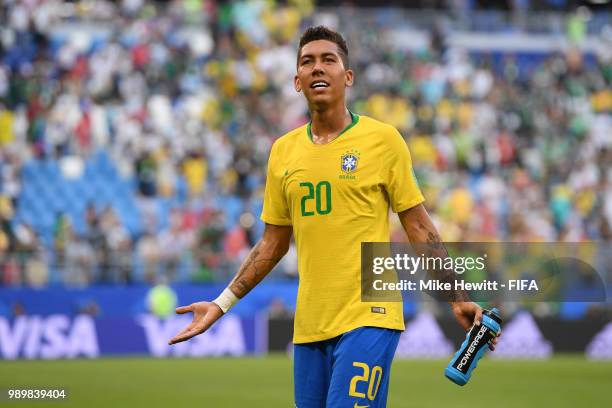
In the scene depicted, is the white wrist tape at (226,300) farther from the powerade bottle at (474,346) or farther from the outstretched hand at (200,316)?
the powerade bottle at (474,346)

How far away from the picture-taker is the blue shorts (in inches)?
224

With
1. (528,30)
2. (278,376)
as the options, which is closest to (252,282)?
(278,376)

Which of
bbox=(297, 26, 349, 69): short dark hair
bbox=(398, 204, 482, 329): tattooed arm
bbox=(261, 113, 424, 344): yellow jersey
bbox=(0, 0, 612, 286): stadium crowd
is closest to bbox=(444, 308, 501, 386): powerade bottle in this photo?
bbox=(398, 204, 482, 329): tattooed arm

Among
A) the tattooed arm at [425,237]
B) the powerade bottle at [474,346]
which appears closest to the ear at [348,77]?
the tattooed arm at [425,237]

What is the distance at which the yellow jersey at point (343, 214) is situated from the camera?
5.88 m

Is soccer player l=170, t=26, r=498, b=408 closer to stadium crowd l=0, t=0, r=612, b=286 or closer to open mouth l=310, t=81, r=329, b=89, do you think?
open mouth l=310, t=81, r=329, b=89

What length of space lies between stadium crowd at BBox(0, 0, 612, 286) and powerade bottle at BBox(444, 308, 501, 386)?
16.6 m

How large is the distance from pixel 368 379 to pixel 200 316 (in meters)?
1.02

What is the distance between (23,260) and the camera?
842 inches

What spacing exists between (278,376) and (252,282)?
11.5 m

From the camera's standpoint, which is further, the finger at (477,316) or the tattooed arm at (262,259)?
the tattooed arm at (262,259)

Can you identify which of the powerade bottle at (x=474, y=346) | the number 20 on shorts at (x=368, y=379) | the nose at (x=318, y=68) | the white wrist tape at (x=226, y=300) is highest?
the nose at (x=318, y=68)

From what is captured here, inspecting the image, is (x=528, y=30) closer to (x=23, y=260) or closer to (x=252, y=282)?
(x=23, y=260)

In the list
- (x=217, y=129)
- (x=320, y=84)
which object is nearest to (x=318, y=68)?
(x=320, y=84)
